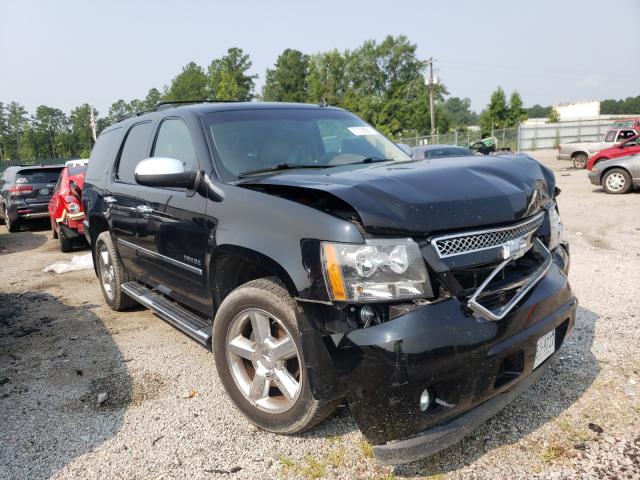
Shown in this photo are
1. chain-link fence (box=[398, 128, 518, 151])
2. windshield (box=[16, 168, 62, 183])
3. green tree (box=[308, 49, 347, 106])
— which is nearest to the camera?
windshield (box=[16, 168, 62, 183])

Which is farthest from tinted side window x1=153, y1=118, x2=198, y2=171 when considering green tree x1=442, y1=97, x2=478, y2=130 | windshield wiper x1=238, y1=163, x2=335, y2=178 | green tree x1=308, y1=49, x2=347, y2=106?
green tree x1=442, y1=97, x2=478, y2=130

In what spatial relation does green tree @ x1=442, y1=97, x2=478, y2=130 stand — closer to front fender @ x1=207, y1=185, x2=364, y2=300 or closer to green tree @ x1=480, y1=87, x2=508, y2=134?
green tree @ x1=480, y1=87, x2=508, y2=134

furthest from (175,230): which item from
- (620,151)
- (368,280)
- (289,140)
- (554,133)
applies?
(554,133)

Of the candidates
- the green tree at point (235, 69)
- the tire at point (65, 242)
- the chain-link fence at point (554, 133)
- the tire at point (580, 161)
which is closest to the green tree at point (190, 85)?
the green tree at point (235, 69)

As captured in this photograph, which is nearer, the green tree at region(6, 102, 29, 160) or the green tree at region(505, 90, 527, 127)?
the green tree at region(505, 90, 527, 127)

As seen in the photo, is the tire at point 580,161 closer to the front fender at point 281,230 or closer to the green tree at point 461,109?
the front fender at point 281,230

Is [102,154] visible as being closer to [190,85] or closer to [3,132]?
[190,85]

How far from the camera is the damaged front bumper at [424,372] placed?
205 centimetres

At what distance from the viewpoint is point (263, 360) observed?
2.69 m

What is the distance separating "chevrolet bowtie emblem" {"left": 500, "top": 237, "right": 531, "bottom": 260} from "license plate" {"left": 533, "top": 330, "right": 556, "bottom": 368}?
422 millimetres

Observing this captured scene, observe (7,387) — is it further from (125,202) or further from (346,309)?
(346,309)

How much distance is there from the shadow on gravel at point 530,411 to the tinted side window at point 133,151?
3202 millimetres

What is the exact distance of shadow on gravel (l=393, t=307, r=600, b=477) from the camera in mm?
2459

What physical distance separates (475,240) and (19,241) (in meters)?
11.5
